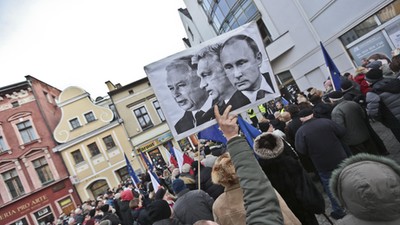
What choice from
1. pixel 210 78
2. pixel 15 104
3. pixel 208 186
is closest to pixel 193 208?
pixel 208 186

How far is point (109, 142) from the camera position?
2491 centimetres

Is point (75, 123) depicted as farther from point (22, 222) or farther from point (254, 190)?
point (254, 190)

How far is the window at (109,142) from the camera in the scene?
976 inches

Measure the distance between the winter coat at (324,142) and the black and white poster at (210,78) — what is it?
114cm

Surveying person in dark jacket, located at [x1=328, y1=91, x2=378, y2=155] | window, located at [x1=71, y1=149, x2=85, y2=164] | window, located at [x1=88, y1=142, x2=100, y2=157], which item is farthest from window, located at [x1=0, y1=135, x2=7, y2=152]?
person in dark jacket, located at [x1=328, y1=91, x2=378, y2=155]

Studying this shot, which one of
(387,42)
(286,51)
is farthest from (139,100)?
(387,42)

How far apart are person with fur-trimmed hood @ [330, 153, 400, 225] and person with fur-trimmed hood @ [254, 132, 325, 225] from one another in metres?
1.63

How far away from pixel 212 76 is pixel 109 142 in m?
23.7

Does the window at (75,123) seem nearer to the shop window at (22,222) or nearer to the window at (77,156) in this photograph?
the window at (77,156)

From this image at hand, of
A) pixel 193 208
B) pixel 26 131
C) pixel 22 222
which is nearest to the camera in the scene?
pixel 193 208

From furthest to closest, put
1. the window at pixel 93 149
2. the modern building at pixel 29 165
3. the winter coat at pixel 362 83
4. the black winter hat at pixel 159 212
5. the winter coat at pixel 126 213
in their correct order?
the window at pixel 93 149 < the modern building at pixel 29 165 < the winter coat at pixel 126 213 < the winter coat at pixel 362 83 < the black winter hat at pixel 159 212

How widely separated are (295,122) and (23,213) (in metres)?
24.7

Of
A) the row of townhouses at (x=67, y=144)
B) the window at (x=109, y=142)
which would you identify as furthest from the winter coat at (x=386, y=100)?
the window at (x=109, y=142)

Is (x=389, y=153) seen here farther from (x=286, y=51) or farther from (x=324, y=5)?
(x=286, y=51)
